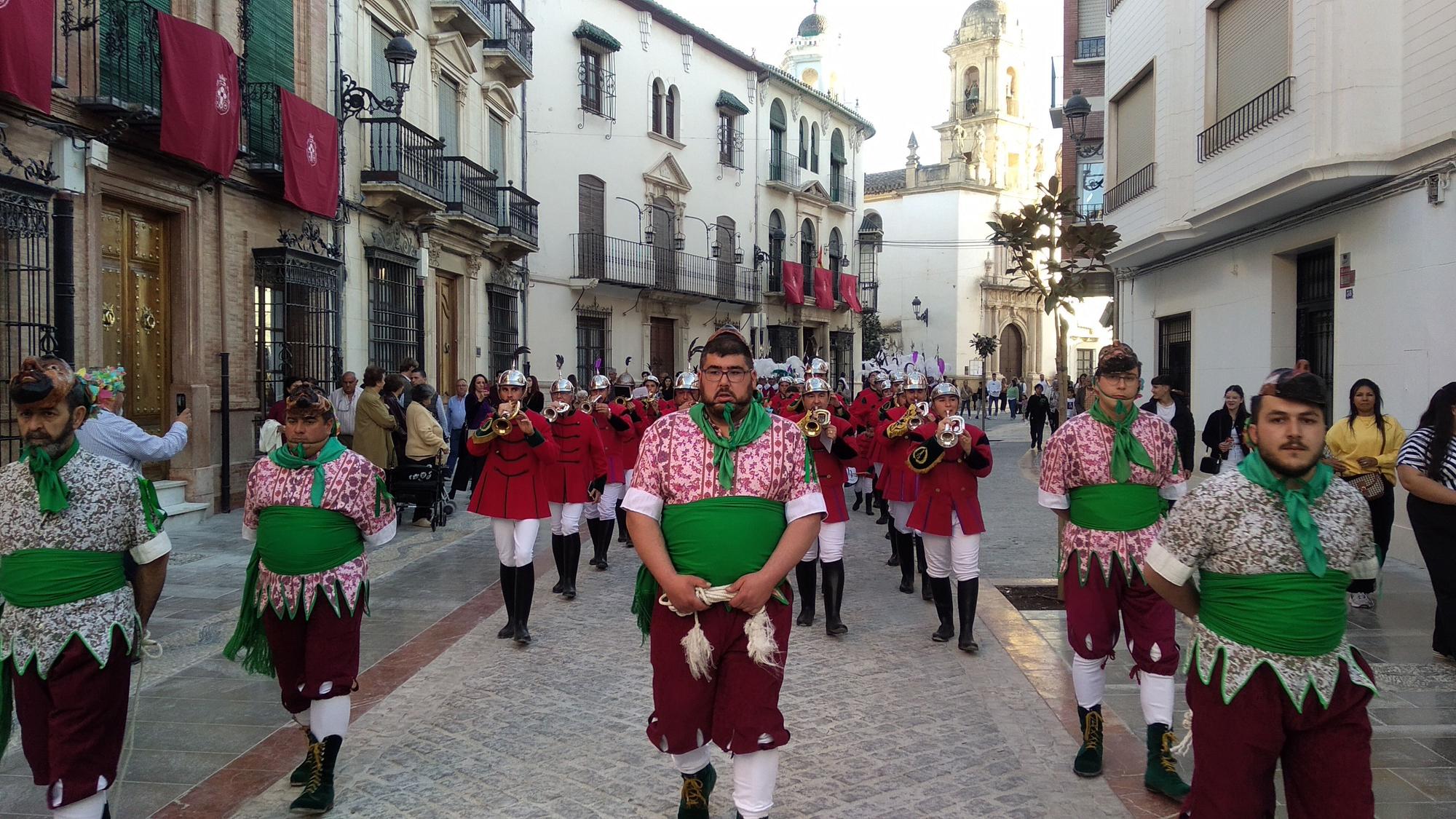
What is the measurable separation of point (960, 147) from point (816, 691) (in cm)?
6018

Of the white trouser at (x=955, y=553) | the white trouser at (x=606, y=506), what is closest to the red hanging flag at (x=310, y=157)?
the white trouser at (x=606, y=506)

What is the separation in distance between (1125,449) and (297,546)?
3.60 meters

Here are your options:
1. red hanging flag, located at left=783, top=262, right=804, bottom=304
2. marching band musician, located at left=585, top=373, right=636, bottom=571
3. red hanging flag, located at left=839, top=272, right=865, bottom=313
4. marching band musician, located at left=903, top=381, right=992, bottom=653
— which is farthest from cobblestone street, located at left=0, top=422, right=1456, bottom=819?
red hanging flag, located at left=839, top=272, right=865, bottom=313

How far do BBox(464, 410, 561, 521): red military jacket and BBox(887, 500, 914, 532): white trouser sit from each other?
300 centimetres

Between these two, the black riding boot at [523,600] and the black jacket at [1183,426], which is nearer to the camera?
the black riding boot at [523,600]

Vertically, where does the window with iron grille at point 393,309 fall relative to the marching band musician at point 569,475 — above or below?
above

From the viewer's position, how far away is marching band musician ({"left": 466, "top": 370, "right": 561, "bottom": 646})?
723 centimetres

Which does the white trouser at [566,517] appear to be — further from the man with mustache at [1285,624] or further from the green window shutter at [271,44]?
the green window shutter at [271,44]

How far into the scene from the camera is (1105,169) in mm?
20188

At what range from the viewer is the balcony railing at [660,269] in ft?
85.1

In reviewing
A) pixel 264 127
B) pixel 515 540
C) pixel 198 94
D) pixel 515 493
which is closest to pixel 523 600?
pixel 515 540

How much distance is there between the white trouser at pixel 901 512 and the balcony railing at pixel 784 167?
88.2 feet

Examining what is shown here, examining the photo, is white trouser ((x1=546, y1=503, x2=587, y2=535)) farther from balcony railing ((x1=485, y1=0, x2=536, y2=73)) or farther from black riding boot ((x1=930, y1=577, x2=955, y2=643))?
balcony railing ((x1=485, y1=0, x2=536, y2=73))

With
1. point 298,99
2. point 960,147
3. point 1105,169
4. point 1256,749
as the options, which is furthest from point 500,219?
point 960,147
